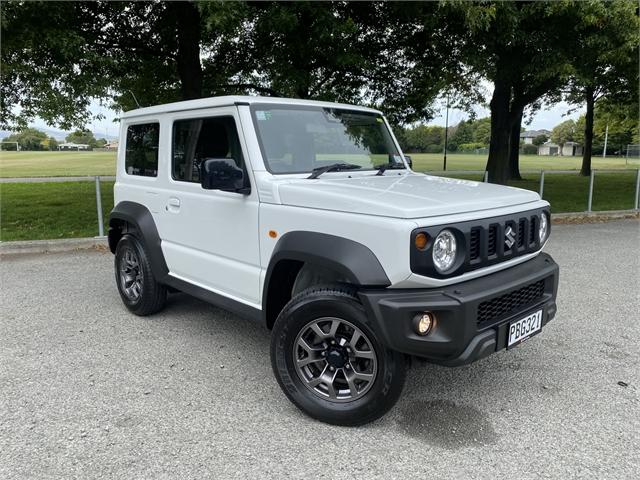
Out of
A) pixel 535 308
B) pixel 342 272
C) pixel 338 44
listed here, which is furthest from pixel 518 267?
pixel 338 44

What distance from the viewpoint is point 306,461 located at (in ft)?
8.77

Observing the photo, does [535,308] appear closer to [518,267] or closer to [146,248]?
[518,267]

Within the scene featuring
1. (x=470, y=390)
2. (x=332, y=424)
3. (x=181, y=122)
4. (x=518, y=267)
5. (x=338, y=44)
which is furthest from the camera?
(x=338, y=44)

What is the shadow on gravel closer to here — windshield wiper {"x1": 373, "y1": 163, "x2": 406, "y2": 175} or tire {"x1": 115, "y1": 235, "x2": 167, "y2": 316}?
windshield wiper {"x1": 373, "y1": 163, "x2": 406, "y2": 175}

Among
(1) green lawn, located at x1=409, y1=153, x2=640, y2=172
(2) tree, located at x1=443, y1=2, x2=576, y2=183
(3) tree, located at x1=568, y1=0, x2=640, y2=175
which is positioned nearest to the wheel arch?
(1) green lawn, located at x1=409, y1=153, x2=640, y2=172

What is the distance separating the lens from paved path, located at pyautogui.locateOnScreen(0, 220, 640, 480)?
8.70ft

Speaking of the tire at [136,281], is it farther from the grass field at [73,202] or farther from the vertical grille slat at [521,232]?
the vertical grille slat at [521,232]

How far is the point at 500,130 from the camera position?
593 inches

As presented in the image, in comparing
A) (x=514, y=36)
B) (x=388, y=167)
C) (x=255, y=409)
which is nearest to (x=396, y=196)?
(x=388, y=167)

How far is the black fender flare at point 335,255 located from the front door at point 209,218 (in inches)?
15.3

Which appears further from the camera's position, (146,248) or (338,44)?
(338,44)

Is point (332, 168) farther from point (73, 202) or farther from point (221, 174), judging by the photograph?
point (73, 202)

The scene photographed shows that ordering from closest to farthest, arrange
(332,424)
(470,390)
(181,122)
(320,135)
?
(332,424)
(470,390)
(320,135)
(181,122)

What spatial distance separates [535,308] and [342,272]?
1.29m
